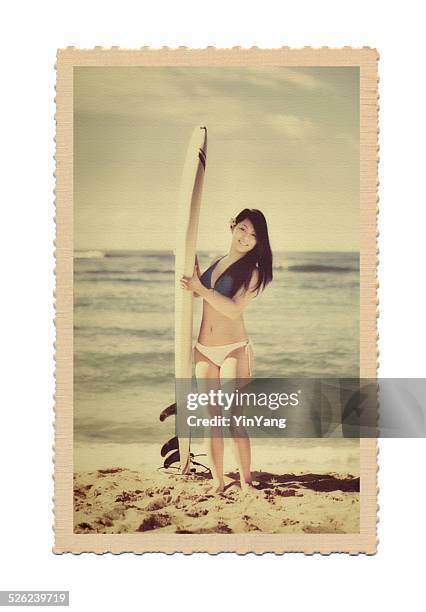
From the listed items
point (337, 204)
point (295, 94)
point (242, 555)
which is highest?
point (295, 94)

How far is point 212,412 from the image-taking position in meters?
3.29

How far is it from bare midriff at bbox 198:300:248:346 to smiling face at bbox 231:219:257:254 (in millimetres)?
249

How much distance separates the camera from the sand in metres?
3.25

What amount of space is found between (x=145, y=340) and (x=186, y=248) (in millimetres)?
366

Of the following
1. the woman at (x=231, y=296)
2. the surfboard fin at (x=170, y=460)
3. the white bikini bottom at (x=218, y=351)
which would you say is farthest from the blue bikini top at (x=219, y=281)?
the surfboard fin at (x=170, y=460)

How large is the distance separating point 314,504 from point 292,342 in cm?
59

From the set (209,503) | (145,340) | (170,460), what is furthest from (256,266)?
(209,503)

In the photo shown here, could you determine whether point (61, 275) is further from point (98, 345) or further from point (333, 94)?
point (333, 94)

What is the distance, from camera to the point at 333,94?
10.9 feet

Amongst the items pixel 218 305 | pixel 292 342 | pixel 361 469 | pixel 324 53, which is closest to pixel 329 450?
pixel 361 469

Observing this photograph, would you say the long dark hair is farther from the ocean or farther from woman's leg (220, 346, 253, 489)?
woman's leg (220, 346, 253, 489)

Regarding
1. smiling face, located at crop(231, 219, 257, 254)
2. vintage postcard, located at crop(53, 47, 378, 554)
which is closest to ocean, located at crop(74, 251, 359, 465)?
vintage postcard, located at crop(53, 47, 378, 554)

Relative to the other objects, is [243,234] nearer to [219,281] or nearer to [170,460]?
[219,281]

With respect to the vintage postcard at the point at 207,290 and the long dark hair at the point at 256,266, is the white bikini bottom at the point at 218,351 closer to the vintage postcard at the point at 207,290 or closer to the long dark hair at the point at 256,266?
the vintage postcard at the point at 207,290
